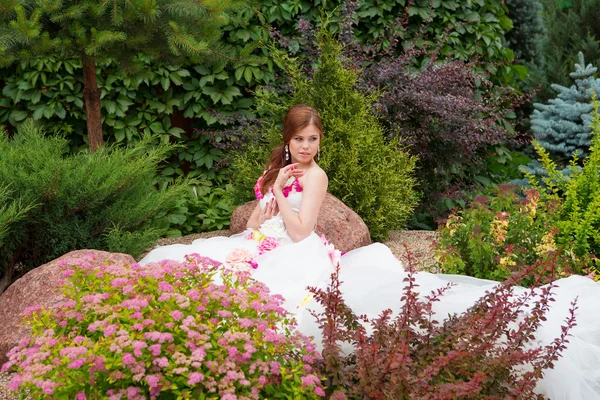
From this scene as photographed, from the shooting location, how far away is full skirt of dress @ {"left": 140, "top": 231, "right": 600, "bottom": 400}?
96.6 inches

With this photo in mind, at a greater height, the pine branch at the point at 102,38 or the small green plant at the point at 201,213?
the pine branch at the point at 102,38

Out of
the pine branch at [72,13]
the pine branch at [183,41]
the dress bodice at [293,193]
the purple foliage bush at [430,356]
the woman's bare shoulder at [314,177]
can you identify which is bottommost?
the dress bodice at [293,193]

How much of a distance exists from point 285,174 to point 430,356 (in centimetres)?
166

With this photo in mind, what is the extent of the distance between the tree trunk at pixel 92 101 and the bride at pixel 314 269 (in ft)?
4.79

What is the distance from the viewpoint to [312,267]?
10.8 feet

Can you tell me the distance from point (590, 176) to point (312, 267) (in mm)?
1997

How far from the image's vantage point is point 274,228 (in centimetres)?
370

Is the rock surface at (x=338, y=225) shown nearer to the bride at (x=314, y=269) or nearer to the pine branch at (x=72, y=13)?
the bride at (x=314, y=269)

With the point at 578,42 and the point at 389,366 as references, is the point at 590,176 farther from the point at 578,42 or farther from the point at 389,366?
the point at 578,42

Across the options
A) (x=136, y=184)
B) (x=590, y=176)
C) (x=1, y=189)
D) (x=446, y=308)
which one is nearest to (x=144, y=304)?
(x=446, y=308)

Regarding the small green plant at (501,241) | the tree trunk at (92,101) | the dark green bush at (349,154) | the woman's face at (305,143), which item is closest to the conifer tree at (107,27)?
the tree trunk at (92,101)

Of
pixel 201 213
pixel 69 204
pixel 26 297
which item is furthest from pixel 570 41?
pixel 26 297

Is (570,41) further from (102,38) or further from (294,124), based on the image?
(102,38)

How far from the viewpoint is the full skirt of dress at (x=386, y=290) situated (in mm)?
2453
